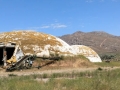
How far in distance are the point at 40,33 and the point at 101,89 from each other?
99.4 feet

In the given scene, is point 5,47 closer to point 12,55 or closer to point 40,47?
point 12,55

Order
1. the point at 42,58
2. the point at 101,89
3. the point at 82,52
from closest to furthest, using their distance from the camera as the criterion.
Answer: the point at 101,89 → the point at 42,58 → the point at 82,52

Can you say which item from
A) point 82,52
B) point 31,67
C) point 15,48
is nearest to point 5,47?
point 15,48

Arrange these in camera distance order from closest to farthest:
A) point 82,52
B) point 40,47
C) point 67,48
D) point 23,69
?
point 23,69, point 40,47, point 67,48, point 82,52

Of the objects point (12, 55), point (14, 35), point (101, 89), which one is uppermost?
point (14, 35)

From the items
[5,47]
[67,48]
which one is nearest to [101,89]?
[5,47]

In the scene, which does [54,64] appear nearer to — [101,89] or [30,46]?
[30,46]

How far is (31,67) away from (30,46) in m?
4.67

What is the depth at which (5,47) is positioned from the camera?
3591cm

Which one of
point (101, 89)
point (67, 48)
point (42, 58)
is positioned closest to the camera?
point (101, 89)

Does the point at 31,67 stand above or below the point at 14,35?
below

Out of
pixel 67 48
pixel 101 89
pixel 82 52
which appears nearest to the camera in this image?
pixel 101 89

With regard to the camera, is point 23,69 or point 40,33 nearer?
point 23,69

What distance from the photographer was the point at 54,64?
1420 inches
